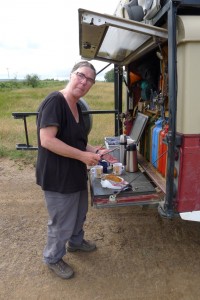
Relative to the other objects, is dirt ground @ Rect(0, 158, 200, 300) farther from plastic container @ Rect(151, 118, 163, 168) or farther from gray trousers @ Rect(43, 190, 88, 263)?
plastic container @ Rect(151, 118, 163, 168)

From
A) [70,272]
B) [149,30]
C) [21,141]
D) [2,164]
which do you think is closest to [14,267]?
[70,272]

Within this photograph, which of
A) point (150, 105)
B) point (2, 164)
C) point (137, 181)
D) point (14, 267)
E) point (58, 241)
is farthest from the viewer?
point (2, 164)

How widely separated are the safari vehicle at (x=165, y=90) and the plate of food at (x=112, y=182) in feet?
0.20

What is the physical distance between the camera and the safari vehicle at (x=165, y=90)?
230 centimetres

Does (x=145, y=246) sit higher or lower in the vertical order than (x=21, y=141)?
lower

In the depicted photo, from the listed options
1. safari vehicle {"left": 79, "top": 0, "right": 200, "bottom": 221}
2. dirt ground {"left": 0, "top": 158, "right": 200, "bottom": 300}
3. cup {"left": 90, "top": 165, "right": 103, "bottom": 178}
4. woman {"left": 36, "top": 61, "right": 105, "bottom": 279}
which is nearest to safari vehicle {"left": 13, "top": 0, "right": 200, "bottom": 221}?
safari vehicle {"left": 79, "top": 0, "right": 200, "bottom": 221}

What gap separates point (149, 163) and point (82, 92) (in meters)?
1.66

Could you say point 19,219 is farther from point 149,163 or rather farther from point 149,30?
point 149,30

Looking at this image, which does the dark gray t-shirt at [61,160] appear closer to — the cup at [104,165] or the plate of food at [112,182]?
the plate of food at [112,182]

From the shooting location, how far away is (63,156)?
252cm

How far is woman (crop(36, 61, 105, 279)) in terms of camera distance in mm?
2422

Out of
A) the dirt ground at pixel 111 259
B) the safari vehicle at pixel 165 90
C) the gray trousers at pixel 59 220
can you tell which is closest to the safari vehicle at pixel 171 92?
the safari vehicle at pixel 165 90

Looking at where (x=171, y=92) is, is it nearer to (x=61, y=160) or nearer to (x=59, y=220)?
(x=61, y=160)

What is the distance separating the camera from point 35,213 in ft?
13.5
